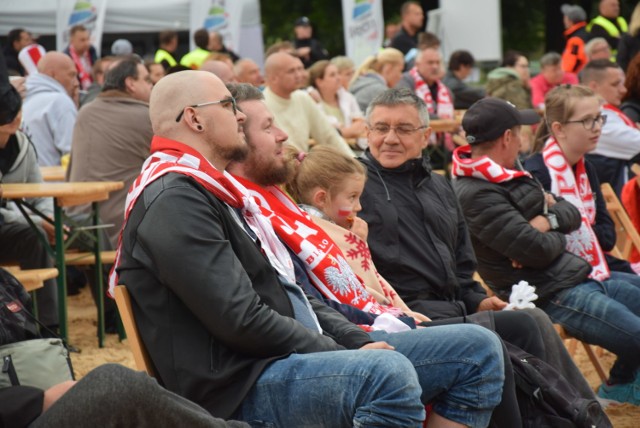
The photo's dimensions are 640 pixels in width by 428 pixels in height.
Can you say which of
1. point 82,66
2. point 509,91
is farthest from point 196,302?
point 82,66

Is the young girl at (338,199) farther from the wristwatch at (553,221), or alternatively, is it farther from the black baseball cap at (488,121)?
the wristwatch at (553,221)

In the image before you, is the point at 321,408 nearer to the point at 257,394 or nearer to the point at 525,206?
the point at 257,394

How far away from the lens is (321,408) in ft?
9.66

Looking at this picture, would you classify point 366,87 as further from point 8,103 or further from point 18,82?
point 8,103

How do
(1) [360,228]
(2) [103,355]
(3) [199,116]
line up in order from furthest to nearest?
(2) [103,355] → (1) [360,228] → (3) [199,116]

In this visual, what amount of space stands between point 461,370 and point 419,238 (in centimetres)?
126

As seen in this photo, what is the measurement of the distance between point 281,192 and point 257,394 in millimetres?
979

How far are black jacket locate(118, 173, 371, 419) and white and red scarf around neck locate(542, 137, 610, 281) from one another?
2.41 metres

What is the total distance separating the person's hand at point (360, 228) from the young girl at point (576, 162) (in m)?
1.50

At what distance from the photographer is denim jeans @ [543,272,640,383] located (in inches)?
183

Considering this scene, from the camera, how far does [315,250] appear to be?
3605 mm

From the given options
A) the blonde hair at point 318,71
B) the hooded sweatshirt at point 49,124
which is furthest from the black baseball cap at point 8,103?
the blonde hair at point 318,71

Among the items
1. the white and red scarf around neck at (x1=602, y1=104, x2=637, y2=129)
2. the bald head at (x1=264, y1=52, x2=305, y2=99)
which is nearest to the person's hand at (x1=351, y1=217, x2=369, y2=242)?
the white and red scarf around neck at (x1=602, y1=104, x2=637, y2=129)

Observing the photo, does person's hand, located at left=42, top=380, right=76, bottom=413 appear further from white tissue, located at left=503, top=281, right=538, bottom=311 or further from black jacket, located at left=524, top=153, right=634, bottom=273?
black jacket, located at left=524, top=153, right=634, bottom=273
